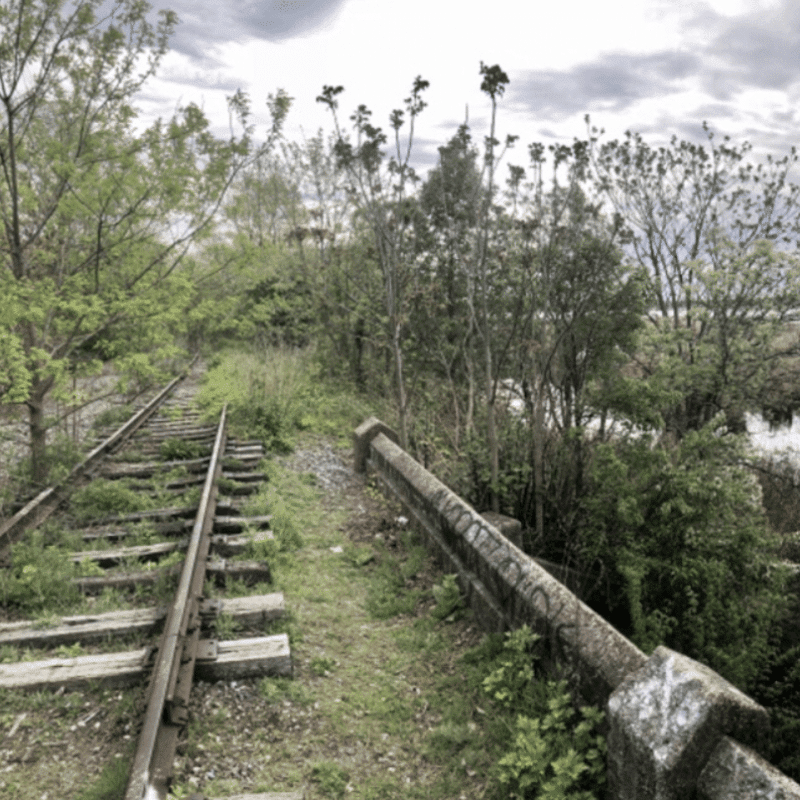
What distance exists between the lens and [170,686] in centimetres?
328

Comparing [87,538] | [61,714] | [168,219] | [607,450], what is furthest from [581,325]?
[61,714]

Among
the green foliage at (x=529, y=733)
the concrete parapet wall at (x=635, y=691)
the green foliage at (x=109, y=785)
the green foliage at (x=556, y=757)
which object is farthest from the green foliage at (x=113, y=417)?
the green foliage at (x=556, y=757)

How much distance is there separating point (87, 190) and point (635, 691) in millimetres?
6167

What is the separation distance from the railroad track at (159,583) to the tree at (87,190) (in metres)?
1.20

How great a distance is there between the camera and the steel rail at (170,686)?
8.89 feet

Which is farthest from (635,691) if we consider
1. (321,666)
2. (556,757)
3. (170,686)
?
(170,686)

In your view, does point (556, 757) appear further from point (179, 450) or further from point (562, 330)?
point (179, 450)

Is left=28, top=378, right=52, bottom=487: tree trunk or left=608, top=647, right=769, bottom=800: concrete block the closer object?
left=608, top=647, right=769, bottom=800: concrete block

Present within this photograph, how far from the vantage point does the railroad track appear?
3.40 m

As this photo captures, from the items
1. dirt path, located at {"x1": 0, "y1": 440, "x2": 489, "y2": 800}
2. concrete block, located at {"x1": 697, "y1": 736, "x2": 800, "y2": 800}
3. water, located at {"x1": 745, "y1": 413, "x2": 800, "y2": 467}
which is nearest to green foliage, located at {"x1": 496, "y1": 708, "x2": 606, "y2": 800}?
dirt path, located at {"x1": 0, "y1": 440, "x2": 489, "y2": 800}

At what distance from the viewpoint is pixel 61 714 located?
333 centimetres

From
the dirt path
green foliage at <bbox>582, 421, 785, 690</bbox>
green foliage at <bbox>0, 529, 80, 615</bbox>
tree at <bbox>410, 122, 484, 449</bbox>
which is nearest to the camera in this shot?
→ the dirt path

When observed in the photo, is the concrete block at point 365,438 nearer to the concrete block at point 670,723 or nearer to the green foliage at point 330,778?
the green foliage at point 330,778

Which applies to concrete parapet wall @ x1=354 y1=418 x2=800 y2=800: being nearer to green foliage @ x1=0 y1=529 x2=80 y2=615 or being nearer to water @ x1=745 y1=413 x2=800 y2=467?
green foliage @ x1=0 y1=529 x2=80 y2=615
